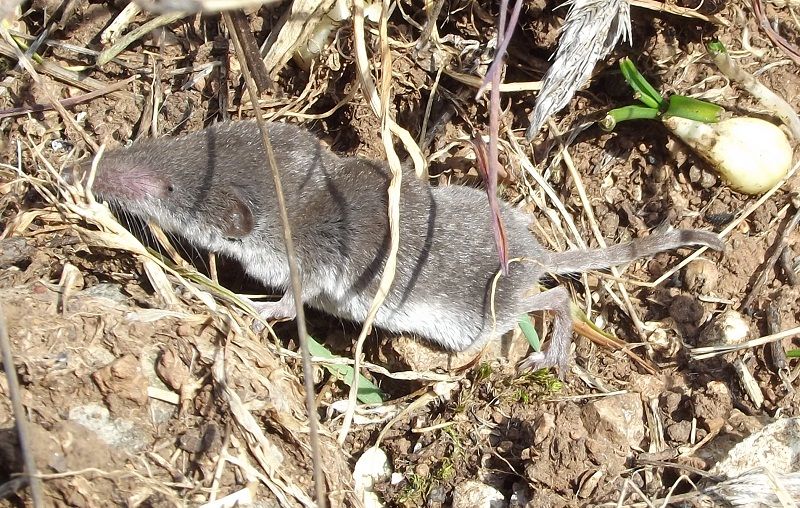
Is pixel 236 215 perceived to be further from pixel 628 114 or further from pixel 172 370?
pixel 628 114

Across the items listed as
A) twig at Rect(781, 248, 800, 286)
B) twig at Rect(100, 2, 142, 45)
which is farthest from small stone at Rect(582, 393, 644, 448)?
twig at Rect(100, 2, 142, 45)

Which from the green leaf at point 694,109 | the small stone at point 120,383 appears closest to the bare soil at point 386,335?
the small stone at point 120,383

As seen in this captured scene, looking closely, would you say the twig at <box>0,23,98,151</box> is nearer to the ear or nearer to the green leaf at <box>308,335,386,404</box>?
the ear

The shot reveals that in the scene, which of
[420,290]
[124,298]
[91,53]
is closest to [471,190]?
[420,290]

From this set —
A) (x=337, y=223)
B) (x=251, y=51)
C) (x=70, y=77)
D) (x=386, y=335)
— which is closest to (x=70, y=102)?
(x=70, y=77)

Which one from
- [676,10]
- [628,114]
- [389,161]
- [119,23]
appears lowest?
[389,161]

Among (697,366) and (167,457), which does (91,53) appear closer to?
(167,457)
